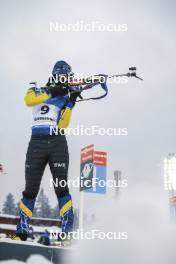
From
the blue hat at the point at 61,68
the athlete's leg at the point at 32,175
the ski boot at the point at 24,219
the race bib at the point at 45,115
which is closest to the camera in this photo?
the ski boot at the point at 24,219

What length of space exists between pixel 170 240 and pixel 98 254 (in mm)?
1220

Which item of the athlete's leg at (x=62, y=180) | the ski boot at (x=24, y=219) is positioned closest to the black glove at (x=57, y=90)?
the athlete's leg at (x=62, y=180)

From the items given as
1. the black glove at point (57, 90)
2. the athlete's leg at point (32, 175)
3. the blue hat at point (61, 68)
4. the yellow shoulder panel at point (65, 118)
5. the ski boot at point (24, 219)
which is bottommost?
the ski boot at point (24, 219)

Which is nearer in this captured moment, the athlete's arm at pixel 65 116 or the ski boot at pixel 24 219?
the ski boot at pixel 24 219

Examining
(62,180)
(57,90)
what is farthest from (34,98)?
(62,180)

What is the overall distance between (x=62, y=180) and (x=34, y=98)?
3.93 ft

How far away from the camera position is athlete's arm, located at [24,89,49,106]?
17.7 ft

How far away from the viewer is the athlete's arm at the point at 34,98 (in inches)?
213

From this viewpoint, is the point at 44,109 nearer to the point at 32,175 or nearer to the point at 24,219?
the point at 32,175

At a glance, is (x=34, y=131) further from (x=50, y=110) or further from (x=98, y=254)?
(x=98, y=254)

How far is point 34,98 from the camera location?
544 cm

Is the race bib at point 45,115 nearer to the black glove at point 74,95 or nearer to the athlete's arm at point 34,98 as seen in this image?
the athlete's arm at point 34,98

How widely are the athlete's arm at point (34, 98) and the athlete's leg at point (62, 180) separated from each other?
0.59m

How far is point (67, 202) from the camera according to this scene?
17.6 feet
